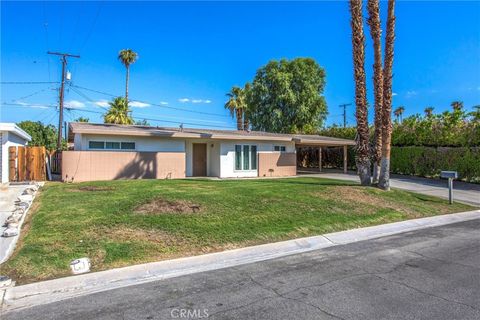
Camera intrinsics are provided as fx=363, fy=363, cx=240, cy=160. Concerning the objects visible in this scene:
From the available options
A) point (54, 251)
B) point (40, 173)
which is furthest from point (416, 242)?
point (40, 173)

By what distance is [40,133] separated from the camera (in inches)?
1704

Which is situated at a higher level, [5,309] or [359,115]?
[359,115]

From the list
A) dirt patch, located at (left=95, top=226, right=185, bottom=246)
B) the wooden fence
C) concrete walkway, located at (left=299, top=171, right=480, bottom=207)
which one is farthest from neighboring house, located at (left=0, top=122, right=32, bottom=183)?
concrete walkway, located at (left=299, top=171, right=480, bottom=207)

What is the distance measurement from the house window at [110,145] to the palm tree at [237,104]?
27130mm

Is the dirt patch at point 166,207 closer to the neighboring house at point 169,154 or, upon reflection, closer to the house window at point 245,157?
the neighboring house at point 169,154

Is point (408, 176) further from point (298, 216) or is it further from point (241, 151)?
point (298, 216)

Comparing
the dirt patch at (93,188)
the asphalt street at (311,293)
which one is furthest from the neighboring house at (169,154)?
the asphalt street at (311,293)

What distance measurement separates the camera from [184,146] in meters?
21.3

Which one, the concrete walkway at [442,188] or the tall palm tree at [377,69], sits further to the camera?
the concrete walkway at [442,188]

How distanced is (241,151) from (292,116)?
17.3 m

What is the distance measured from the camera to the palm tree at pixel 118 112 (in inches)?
1499

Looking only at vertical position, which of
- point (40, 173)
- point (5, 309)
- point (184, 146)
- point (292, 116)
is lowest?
point (5, 309)

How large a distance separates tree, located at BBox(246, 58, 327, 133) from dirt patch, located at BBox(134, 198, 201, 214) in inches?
1102

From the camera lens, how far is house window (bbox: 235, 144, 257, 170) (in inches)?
873
